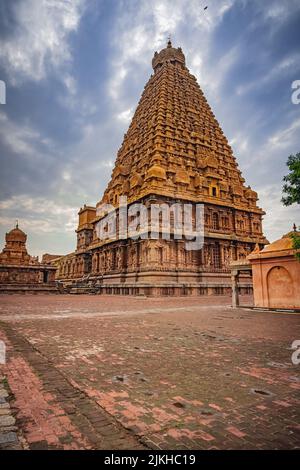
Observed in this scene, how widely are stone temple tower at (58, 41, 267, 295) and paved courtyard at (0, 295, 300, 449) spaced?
19434 mm

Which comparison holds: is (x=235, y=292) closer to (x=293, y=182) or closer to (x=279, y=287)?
(x=279, y=287)

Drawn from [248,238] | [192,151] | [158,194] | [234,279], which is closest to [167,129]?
[192,151]

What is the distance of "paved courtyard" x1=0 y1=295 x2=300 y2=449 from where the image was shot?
2402 millimetres

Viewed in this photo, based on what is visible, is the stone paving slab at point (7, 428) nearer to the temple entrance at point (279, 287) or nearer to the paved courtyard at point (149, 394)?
the paved courtyard at point (149, 394)

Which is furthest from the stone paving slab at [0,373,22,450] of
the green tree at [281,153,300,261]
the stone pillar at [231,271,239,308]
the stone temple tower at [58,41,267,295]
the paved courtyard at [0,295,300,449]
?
the stone temple tower at [58,41,267,295]

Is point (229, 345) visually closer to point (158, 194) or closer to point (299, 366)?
point (299, 366)

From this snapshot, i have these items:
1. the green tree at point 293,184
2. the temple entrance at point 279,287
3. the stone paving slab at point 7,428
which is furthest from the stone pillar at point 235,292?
the stone paving slab at point 7,428

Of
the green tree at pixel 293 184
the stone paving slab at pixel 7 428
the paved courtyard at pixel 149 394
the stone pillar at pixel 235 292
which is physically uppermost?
the green tree at pixel 293 184

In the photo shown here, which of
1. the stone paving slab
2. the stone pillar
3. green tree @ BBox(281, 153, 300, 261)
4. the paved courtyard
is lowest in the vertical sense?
the paved courtyard

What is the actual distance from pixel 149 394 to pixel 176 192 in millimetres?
26624

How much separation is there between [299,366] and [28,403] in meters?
4.13

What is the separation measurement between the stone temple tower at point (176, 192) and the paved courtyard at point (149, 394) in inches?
765

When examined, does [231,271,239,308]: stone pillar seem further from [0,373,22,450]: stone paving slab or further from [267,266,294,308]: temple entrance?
[0,373,22,450]: stone paving slab

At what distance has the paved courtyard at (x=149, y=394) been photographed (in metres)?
2.40
